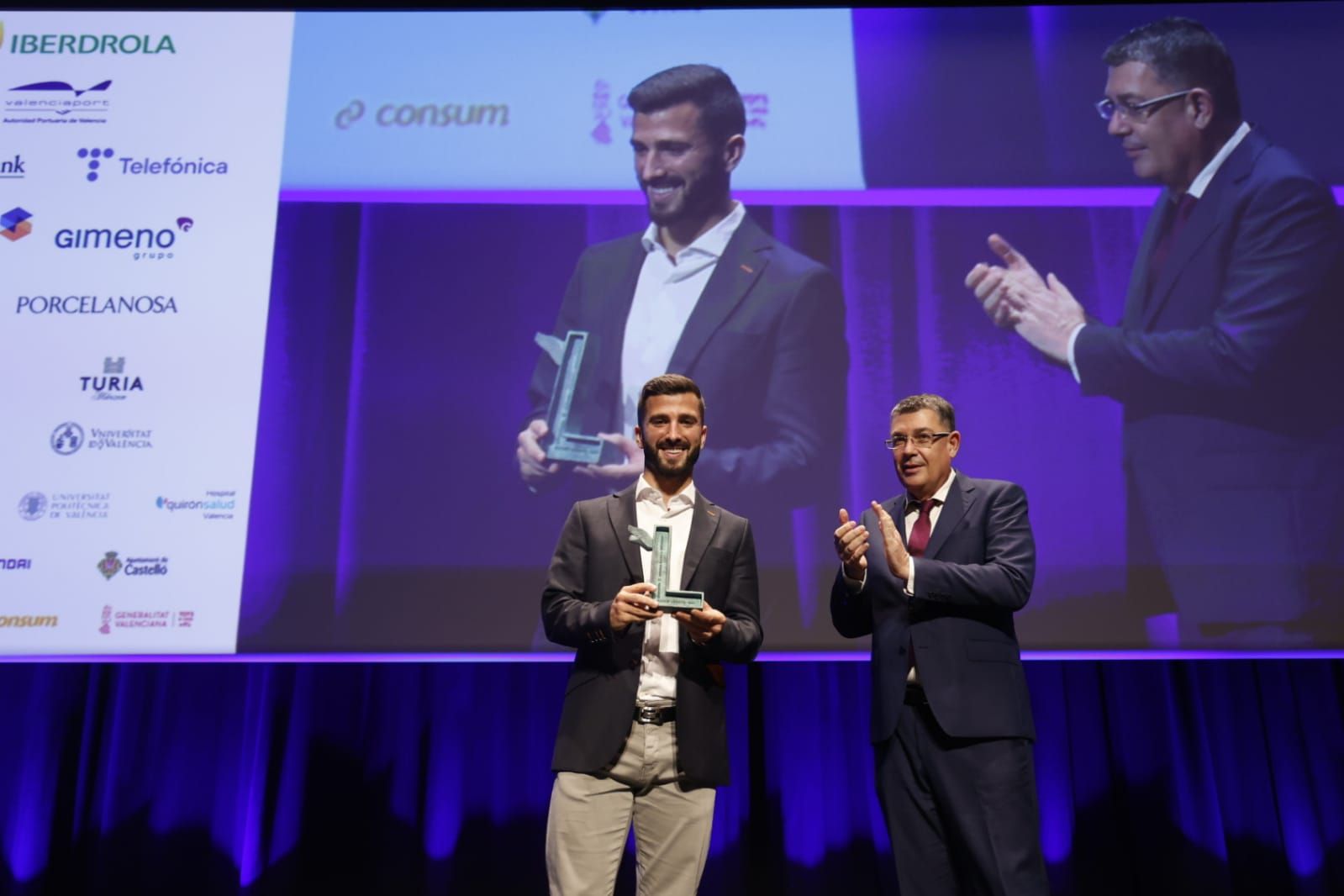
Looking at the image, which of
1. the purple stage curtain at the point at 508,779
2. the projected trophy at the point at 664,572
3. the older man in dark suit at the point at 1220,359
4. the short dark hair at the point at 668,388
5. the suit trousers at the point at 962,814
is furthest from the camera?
the purple stage curtain at the point at 508,779

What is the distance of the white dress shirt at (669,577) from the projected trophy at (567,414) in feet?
3.42

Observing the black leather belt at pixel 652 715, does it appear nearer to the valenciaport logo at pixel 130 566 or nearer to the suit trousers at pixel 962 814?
the suit trousers at pixel 962 814

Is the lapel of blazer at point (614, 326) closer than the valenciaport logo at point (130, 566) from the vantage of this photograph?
No

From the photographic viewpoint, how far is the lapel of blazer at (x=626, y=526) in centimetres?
218

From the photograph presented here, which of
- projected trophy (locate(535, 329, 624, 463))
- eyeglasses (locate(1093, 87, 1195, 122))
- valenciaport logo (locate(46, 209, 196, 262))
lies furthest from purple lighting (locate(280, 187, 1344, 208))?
projected trophy (locate(535, 329, 624, 463))

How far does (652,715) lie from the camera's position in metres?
2.09

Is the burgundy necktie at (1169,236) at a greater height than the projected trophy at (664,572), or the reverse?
the burgundy necktie at (1169,236)

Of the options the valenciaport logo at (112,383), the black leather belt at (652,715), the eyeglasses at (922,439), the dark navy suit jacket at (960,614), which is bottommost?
the black leather belt at (652,715)

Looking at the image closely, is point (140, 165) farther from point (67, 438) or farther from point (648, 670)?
point (648, 670)

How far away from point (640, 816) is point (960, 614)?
816mm

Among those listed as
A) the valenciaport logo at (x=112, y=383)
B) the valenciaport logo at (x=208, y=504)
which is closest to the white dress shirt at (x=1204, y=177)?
the valenciaport logo at (x=208, y=504)

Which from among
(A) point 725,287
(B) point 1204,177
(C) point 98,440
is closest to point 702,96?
(A) point 725,287

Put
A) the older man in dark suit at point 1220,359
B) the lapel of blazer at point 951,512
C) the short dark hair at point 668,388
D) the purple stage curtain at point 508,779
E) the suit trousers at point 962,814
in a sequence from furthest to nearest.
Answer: the purple stage curtain at point 508,779 < the older man in dark suit at point 1220,359 < the lapel of blazer at point 951,512 < the short dark hair at point 668,388 < the suit trousers at point 962,814

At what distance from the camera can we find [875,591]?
7.54 feet
